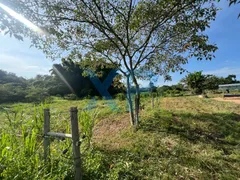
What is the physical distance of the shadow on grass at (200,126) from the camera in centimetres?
307

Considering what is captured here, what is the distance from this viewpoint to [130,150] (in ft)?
8.65

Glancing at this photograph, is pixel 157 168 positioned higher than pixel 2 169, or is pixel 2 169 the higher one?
pixel 2 169

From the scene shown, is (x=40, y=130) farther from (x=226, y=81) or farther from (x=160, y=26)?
(x=226, y=81)

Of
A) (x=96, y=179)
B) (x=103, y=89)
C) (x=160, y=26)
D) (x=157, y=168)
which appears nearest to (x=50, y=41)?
(x=160, y=26)

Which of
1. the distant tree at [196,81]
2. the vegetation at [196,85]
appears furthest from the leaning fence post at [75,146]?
the distant tree at [196,81]

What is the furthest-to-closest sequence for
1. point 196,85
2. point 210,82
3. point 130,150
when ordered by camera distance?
1. point 210,82
2. point 196,85
3. point 130,150

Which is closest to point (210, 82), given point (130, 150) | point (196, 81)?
point (196, 81)

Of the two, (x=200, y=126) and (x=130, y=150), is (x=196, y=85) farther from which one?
(x=130, y=150)

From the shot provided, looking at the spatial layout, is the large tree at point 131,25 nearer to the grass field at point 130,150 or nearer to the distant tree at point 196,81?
the grass field at point 130,150

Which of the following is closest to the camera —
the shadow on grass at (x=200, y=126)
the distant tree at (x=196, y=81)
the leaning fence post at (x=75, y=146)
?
the leaning fence post at (x=75, y=146)

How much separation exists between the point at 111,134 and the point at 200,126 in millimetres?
2020

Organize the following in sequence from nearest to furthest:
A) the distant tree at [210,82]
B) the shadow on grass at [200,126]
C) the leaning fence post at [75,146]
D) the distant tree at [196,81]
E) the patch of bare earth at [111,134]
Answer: the leaning fence post at [75,146]
the patch of bare earth at [111,134]
the shadow on grass at [200,126]
the distant tree at [196,81]
the distant tree at [210,82]

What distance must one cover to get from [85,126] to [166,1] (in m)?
2.38

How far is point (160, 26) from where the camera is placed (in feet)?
11.3
